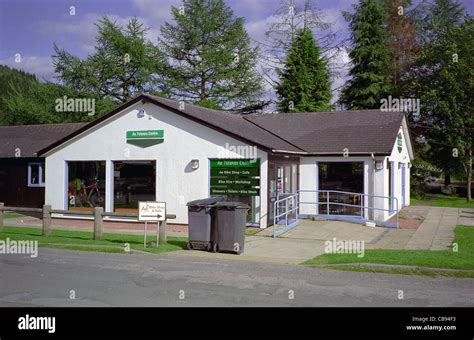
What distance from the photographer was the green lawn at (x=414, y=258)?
36.9 feet

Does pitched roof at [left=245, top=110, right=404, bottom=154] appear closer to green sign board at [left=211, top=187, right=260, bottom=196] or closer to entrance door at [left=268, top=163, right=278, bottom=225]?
entrance door at [left=268, top=163, right=278, bottom=225]

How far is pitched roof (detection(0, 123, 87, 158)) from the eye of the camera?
26.9 meters

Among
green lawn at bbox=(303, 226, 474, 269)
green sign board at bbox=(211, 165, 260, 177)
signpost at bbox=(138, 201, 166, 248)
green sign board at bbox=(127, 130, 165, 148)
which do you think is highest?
green sign board at bbox=(127, 130, 165, 148)

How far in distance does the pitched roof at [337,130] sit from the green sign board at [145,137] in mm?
5944

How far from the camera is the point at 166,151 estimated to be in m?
19.9

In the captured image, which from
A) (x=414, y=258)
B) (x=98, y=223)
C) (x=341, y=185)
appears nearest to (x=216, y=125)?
(x=98, y=223)

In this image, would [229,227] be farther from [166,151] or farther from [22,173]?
[22,173]

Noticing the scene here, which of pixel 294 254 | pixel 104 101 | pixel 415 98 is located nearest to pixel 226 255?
pixel 294 254

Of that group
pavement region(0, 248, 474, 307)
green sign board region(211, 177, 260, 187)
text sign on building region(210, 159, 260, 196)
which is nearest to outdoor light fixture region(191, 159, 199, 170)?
text sign on building region(210, 159, 260, 196)

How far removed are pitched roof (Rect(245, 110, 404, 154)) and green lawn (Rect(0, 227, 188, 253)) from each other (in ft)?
28.2

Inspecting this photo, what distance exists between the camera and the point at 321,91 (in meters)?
41.8

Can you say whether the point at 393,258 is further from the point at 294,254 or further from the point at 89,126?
the point at 89,126

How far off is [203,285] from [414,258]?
526 cm

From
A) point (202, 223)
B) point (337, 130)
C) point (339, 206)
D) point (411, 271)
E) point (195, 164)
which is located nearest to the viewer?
point (411, 271)
